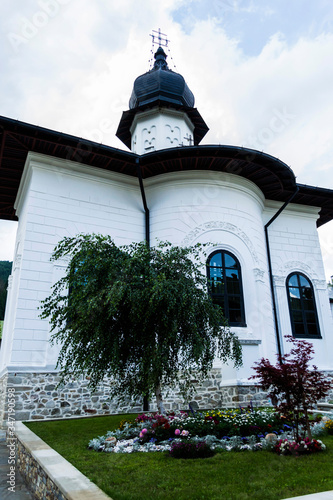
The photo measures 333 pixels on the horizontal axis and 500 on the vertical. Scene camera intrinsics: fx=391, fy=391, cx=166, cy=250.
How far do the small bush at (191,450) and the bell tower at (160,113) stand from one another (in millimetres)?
11408

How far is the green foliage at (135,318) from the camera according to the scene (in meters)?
6.04

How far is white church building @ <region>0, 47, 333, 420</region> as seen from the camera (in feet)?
30.2

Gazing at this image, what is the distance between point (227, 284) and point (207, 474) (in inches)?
287

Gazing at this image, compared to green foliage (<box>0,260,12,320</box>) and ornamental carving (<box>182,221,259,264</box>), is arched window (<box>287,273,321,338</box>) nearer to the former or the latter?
ornamental carving (<box>182,221,259,264</box>)

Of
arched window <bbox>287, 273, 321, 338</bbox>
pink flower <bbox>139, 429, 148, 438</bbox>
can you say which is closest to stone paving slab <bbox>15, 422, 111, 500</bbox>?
pink flower <bbox>139, 429, 148, 438</bbox>

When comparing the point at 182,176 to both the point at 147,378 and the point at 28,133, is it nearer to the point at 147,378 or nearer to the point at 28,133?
the point at 28,133

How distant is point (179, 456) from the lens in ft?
15.8

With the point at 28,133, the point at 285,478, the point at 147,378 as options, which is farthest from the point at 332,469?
the point at 28,133

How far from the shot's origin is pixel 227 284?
11.1 metres

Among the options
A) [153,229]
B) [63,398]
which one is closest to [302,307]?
[153,229]

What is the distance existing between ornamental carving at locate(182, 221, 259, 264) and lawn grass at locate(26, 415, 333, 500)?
6.62 meters

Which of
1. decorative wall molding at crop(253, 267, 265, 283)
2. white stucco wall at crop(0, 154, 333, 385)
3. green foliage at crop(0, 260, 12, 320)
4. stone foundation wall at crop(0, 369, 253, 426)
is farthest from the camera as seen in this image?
green foliage at crop(0, 260, 12, 320)

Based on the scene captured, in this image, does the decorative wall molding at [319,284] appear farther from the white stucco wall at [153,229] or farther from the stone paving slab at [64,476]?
the stone paving slab at [64,476]

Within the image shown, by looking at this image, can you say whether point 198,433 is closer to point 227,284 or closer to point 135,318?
point 135,318
